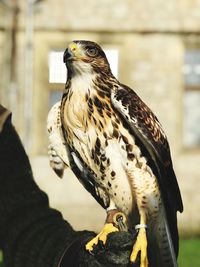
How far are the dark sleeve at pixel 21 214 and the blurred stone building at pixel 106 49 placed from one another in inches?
230

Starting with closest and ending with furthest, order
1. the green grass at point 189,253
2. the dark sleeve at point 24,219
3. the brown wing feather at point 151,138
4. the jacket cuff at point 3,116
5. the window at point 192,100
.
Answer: the brown wing feather at point 151,138 < the dark sleeve at point 24,219 < the jacket cuff at point 3,116 < the green grass at point 189,253 < the window at point 192,100

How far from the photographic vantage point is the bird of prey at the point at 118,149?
7.89 feet

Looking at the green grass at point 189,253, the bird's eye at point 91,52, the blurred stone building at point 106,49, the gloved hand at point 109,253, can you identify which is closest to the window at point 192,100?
the blurred stone building at point 106,49

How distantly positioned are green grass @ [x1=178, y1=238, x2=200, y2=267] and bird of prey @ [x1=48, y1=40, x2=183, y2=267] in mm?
5863

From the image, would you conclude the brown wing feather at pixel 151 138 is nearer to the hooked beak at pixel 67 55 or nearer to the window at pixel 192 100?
the hooked beak at pixel 67 55

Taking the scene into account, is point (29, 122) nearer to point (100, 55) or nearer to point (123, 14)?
point (123, 14)

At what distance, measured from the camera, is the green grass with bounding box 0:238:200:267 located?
8.41m

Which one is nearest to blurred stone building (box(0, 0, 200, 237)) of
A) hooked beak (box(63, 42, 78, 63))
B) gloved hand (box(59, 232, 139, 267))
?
gloved hand (box(59, 232, 139, 267))

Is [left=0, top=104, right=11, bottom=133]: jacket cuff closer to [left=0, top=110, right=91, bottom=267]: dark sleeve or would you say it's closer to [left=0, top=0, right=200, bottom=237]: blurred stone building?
[left=0, top=110, right=91, bottom=267]: dark sleeve

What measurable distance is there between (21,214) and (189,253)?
5.71 m

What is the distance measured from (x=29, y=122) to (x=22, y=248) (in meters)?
6.29

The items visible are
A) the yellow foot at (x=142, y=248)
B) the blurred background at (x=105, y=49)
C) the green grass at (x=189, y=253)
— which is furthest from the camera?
the blurred background at (x=105, y=49)

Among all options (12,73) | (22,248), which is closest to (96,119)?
(22,248)

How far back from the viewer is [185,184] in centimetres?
991
